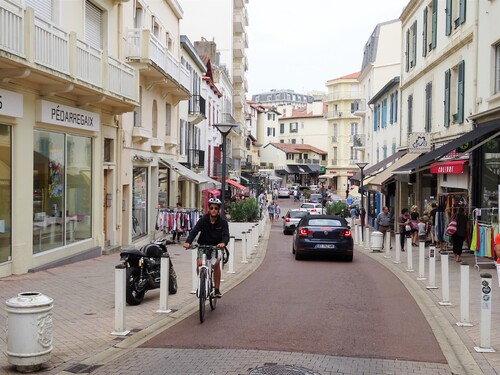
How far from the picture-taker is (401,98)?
99.7 feet

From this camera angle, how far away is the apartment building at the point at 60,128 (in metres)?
12.2

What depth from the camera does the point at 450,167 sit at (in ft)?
63.1

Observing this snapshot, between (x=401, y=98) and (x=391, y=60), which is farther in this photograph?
(x=391, y=60)

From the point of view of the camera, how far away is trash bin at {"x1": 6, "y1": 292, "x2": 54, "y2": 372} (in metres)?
6.24

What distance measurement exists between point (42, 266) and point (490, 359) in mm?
9915

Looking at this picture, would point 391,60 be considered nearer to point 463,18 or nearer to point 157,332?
point 463,18

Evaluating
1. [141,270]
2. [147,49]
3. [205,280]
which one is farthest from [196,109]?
[205,280]

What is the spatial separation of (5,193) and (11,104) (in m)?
1.80

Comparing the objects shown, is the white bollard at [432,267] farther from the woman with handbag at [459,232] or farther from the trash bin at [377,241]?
the trash bin at [377,241]

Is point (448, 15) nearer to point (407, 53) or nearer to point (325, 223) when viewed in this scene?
point (407, 53)

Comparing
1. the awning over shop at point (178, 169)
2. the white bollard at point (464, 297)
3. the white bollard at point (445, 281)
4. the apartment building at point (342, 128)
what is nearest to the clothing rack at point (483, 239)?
the white bollard at point (445, 281)

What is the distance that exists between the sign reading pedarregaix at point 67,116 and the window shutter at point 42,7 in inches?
77.5

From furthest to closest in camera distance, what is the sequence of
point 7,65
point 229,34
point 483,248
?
point 229,34
point 483,248
point 7,65

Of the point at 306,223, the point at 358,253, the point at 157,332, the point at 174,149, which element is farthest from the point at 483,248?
the point at 174,149
